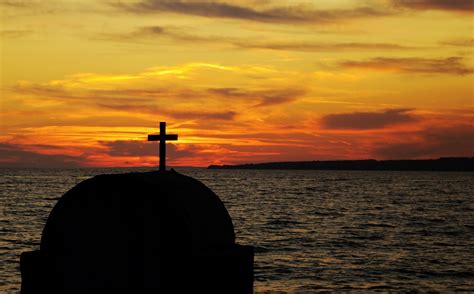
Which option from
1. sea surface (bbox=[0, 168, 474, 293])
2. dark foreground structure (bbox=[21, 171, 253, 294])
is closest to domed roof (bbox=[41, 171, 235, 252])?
dark foreground structure (bbox=[21, 171, 253, 294])

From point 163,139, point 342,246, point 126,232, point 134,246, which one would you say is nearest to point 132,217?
point 126,232

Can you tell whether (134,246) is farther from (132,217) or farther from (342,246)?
(342,246)

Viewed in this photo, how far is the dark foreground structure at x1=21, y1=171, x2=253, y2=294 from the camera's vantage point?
9.65 m

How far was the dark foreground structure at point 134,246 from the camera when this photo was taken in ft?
31.7

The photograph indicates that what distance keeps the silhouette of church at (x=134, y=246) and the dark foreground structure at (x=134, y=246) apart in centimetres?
1

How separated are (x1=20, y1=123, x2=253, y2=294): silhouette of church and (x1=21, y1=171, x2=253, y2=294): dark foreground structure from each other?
1 cm

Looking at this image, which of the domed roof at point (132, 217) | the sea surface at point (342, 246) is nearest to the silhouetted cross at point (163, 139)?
the domed roof at point (132, 217)

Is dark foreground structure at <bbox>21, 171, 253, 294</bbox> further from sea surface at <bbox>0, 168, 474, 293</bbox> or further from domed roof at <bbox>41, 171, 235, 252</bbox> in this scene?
sea surface at <bbox>0, 168, 474, 293</bbox>

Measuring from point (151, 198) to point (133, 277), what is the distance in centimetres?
108

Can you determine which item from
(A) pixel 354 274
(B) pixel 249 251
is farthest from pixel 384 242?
(B) pixel 249 251

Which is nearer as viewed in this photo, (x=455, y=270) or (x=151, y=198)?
(x=151, y=198)

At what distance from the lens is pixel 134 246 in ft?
32.1

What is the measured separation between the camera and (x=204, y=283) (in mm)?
9656

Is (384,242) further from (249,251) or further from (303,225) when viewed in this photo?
(249,251)
